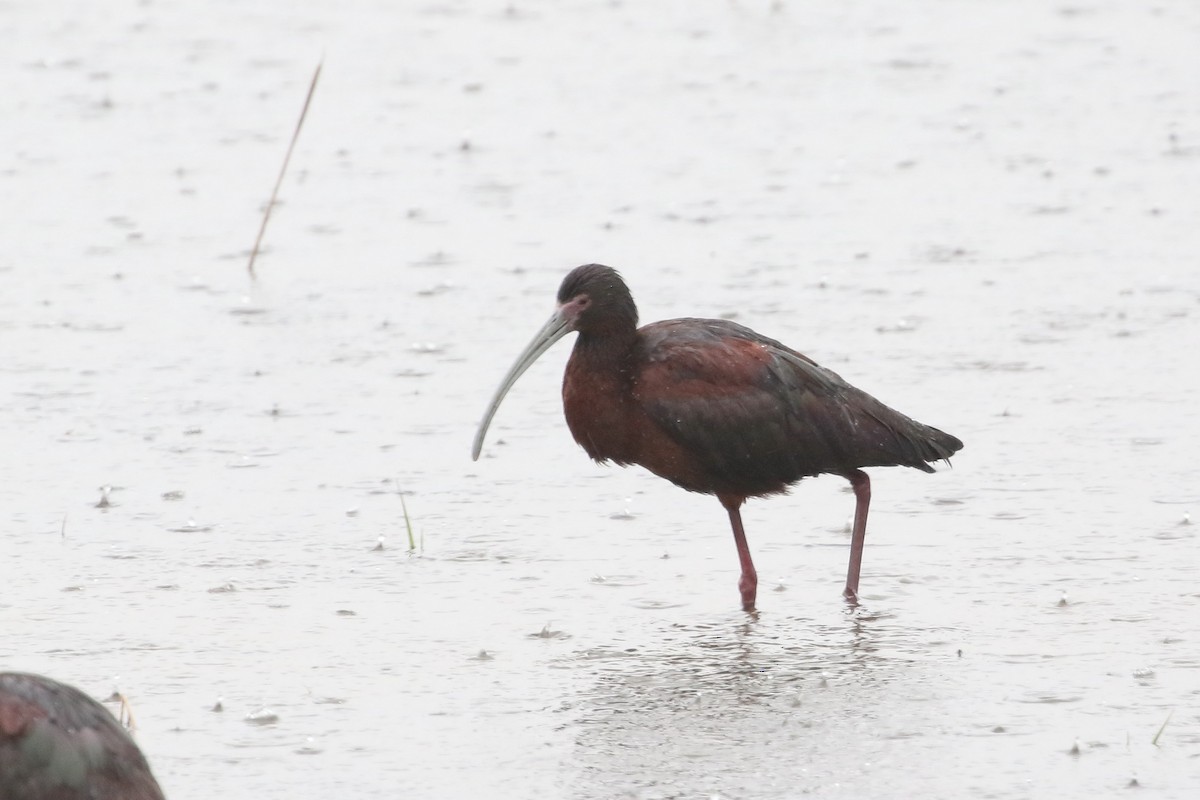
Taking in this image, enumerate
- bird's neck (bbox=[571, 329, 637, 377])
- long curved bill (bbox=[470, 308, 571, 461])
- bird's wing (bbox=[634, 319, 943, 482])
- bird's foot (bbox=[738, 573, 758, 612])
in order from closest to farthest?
bird's foot (bbox=[738, 573, 758, 612]) → bird's wing (bbox=[634, 319, 943, 482]) → bird's neck (bbox=[571, 329, 637, 377]) → long curved bill (bbox=[470, 308, 571, 461])

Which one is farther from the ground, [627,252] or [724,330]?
[724,330]

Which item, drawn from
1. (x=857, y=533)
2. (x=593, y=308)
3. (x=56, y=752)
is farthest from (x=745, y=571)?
(x=56, y=752)

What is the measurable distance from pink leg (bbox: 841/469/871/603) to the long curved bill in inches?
46.1

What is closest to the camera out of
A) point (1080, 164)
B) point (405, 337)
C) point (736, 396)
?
point (736, 396)

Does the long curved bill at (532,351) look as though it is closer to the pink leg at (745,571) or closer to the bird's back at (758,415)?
the bird's back at (758,415)

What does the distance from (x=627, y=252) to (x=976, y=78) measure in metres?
5.24

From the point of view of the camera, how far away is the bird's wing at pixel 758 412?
784 centimetres

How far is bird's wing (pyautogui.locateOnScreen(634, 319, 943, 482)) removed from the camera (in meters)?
7.84

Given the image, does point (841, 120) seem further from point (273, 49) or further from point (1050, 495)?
point (1050, 495)

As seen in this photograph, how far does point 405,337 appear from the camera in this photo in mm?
11195

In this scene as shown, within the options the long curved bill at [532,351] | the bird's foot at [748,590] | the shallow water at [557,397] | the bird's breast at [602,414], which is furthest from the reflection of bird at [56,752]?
the long curved bill at [532,351]

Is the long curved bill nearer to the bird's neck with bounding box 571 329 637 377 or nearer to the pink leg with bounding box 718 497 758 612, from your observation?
the bird's neck with bounding box 571 329 637 377

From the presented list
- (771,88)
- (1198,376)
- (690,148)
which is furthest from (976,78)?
(1198,376)

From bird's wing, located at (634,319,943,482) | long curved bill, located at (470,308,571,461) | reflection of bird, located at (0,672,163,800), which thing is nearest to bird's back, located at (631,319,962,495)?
bird's wing, located at (634,319,943,482)
